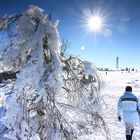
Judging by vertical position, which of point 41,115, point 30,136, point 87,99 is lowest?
point 30,136

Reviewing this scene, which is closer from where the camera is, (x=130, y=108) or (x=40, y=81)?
(x=40, y=81)

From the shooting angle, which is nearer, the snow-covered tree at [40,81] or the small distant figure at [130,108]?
the snow-covered tree at [40,81]

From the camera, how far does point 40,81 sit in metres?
6.40

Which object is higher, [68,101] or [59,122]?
[68,101]

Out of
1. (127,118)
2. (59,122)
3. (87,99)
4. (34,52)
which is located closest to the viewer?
(34,52)

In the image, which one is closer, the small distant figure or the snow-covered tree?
the snow-covered tree

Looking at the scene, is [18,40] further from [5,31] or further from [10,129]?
[10,129]

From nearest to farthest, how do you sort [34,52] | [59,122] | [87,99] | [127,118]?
[34,52] → [59,122] → [87,99] → [127,118]

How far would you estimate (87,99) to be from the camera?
24.3 feet

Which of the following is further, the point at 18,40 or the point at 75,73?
the point at 75,73

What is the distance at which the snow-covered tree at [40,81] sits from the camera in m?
6.40

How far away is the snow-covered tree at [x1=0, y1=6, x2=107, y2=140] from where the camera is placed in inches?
252

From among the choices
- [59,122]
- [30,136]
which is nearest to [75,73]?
[59,122]

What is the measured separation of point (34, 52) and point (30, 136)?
5.88 feet
